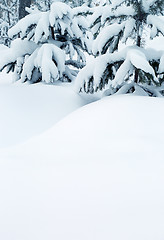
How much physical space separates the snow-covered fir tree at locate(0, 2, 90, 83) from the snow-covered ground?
9.20 feet

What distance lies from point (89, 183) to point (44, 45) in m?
4.19

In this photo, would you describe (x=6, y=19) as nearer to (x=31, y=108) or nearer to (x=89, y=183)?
(x=31, y=108)

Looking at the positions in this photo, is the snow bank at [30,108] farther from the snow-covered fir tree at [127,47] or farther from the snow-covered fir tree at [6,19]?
the snow-covered fir tree at [6,19]

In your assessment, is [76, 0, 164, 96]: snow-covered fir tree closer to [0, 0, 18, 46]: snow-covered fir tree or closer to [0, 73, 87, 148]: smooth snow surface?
[0, 73, 87, 148]: smooth snow surface

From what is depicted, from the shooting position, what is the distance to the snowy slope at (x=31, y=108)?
142 inches

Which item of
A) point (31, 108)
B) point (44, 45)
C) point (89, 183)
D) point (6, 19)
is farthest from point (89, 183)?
point (6, 19)

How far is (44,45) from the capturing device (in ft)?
18.0

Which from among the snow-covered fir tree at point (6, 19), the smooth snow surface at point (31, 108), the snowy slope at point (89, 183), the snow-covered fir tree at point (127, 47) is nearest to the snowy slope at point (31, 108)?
the smooth snow surface at point (31, 108)

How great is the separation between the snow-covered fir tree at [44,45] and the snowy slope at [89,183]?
2805 mm

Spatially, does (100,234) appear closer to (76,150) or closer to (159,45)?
(76,150)

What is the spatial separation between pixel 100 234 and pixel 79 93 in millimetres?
3750

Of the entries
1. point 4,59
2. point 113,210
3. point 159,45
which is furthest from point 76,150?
point 159,45

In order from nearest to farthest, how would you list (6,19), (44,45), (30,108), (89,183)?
(89,183), (30,108), (44,45), (6,19)

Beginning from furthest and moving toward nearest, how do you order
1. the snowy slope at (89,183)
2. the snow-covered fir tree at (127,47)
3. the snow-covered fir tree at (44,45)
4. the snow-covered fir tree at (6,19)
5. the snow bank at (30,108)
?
the snow-covered fir tree at (6,19) < the snow-covered fir tree at (44,45) < the snow-covered fir tree at (127,47) < the snow bank at (30,108) < the snowy slope at (89,183)
